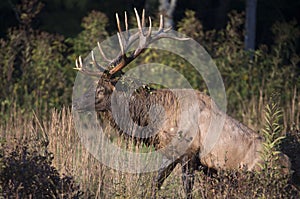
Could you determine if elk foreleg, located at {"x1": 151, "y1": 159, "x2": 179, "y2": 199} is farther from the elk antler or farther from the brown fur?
the elk antler

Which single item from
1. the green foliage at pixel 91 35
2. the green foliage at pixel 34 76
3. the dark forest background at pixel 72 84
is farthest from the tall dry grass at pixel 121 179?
the green foliage at pixel 91 35

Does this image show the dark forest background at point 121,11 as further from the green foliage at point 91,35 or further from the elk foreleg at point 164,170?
the elk foreleg at point 164,170

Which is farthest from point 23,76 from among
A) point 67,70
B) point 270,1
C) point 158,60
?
point 270,1

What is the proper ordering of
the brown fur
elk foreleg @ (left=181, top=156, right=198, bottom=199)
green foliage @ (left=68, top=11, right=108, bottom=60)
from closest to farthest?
elk foreleg @ (left=181, top=156, right=198, bottom=199) < the brown fur < green foliage @ (left=68, top=11, right=108, bottom=60)

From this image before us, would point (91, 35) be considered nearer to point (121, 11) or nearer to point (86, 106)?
point (121, 11)

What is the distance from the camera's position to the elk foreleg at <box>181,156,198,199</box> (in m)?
7.33

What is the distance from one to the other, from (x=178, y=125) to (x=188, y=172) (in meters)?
0.52

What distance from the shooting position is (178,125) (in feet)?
25.3

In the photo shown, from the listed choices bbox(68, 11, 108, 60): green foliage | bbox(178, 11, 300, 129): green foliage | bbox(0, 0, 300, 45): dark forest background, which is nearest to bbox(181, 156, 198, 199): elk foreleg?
bbox(178, 11, 300, 129): green foliage

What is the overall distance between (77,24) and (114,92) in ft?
33.8

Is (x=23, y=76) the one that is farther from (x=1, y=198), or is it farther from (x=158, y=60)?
(x=1, y=198)

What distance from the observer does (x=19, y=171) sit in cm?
606

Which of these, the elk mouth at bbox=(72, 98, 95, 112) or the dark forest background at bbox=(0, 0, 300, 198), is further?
the elk mouth at bbox=(72, 98, 95, 112)

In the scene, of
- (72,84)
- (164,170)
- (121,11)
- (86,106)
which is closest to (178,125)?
(164,170)
